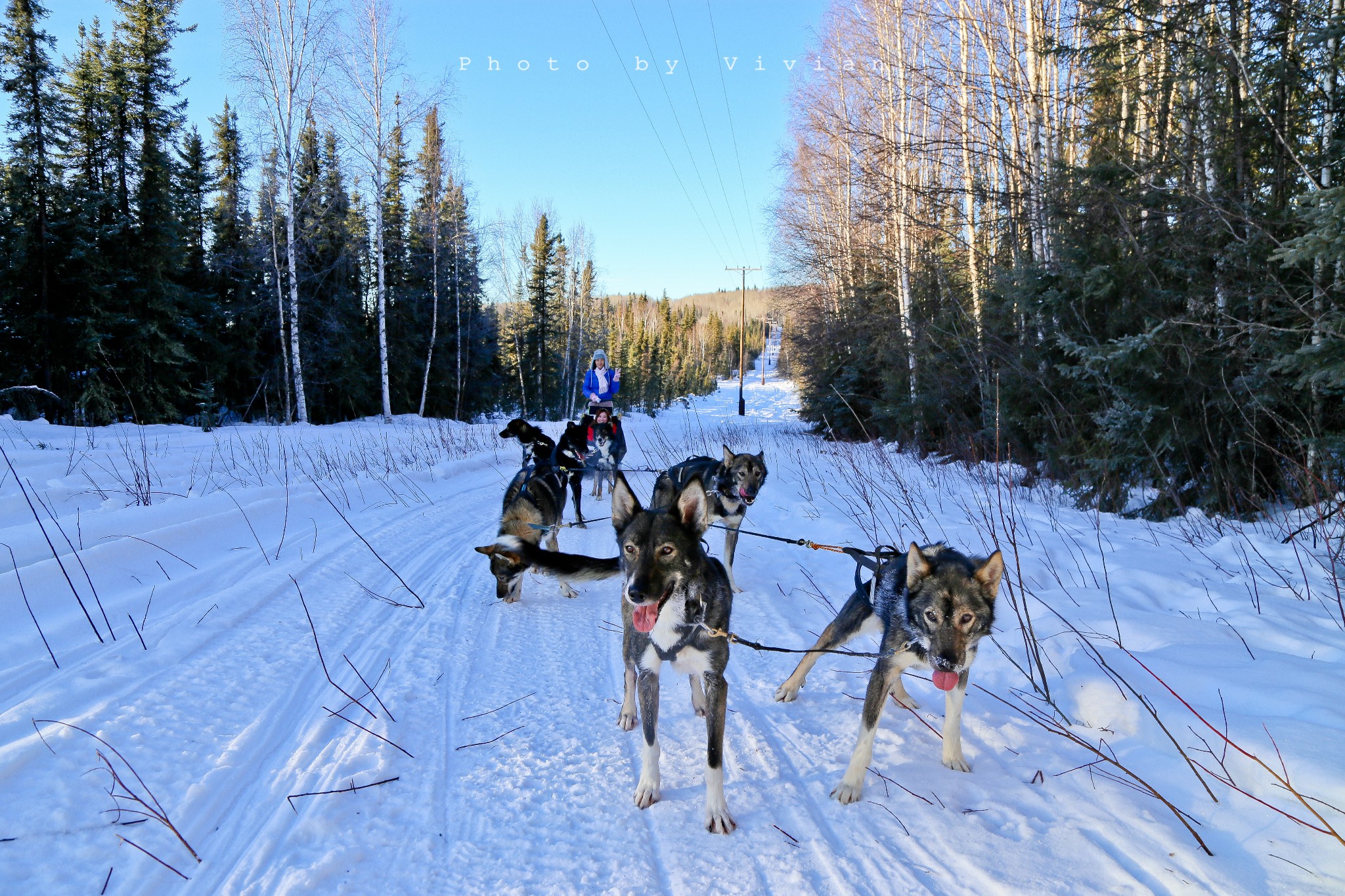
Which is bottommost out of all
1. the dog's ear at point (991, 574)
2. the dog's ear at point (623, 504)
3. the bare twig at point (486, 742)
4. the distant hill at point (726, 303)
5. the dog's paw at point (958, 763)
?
the dog's paw at point (958, 763)

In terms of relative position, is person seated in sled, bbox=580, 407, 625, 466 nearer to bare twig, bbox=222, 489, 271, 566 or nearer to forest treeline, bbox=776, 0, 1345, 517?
forest treeline, bbox=776, 0, 1345, 517

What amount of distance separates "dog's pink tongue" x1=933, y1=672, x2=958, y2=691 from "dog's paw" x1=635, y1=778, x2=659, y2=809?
4.04 feet

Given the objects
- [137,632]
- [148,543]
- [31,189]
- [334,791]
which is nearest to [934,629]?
[334,791]

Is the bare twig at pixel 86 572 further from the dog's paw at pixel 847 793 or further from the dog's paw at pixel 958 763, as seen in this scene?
the dog's paw at pixel 958 763

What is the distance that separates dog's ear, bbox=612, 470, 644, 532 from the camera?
2737 mm

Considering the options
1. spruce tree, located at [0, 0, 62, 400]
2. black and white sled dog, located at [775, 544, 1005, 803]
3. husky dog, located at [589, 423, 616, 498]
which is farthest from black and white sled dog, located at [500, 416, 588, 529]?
spruce tree, located at [0, 0, 62, 400]

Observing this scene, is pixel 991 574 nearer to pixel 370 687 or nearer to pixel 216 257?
pixel 370 687

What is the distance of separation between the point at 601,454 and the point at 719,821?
8.05 meters

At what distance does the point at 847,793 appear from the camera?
8.08ft

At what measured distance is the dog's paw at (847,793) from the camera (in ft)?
8.07

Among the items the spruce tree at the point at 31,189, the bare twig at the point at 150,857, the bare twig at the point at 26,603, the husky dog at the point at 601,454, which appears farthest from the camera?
the spruce tree at the point at 31,189

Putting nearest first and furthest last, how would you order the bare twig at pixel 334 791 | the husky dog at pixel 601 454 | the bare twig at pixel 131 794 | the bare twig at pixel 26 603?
the bare twig at pixel 131 794 → the bare twig at pixel 334 791 → the bare twig at pixel 26 603 → the husky dog at pixel 601 454

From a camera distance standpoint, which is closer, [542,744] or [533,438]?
[542,744]

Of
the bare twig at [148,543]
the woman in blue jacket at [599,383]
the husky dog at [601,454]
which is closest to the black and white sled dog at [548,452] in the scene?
the husky dog at [601,454]
